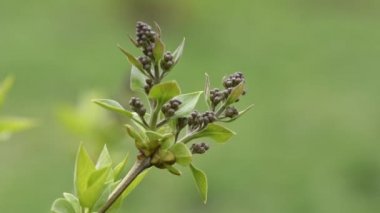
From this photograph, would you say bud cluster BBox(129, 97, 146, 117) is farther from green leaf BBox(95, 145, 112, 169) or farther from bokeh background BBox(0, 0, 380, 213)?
bokeh background BBox(0, 0, 380, 213)

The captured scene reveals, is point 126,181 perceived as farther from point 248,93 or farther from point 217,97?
point 248,93

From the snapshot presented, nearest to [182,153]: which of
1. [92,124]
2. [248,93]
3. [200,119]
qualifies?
[200,119]

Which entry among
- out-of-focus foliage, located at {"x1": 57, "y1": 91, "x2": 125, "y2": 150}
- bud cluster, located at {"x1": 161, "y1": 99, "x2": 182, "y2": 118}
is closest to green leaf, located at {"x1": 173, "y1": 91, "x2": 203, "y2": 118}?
bud cluster, located at {"x1": 161, "y1": 99, "x2": 182, "y2": 118}

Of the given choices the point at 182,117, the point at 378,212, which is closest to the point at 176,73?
the point at 378,212

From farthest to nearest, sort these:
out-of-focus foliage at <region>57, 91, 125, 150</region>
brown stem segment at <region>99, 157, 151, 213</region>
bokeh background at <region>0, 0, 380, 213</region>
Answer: bokeh background at <region>0, 0, 380, 213</region>
out-of-focus foliage at <region>57, 91, 125, 150</region>
brown stem segment at <region>99, 157, 151, 213</region>

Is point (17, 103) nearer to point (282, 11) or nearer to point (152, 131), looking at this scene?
point (282, 11)

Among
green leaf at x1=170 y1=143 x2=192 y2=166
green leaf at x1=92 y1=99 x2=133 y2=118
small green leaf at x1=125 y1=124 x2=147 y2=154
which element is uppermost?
green leaf at x1=92 y1=99 x2=133 y2=118

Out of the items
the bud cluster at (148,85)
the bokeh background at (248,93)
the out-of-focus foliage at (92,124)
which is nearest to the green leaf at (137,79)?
the bud cluster at (148,85)

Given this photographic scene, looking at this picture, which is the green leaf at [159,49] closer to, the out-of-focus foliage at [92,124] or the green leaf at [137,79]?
the green leaf at [137,79]
